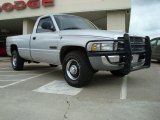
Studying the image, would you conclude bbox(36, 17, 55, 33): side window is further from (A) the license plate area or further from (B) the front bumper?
(A) the license plate area

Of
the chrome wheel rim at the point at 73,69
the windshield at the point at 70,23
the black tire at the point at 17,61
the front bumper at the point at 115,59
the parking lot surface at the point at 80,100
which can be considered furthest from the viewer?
the black tire at the point at 17,61

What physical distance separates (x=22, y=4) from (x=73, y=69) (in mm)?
15348

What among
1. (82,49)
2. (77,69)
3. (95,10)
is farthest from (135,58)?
(95,10)

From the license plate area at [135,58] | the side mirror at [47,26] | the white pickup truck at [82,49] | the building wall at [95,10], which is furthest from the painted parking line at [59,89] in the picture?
the building wall at [95,10]

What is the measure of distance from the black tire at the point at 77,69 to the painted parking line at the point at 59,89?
185 mm

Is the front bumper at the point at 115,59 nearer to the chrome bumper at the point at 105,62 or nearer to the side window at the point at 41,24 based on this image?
the chrome bumper at the point at 105,62

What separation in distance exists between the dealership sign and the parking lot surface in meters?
12.8

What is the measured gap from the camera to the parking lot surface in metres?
4.48

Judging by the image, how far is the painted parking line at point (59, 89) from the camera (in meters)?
6.16

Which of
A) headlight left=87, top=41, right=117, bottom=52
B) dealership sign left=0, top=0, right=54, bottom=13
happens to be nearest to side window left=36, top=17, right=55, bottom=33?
headlight left=87, top=41, right=117, bottom=52

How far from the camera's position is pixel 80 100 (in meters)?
5.42

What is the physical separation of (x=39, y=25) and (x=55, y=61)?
1704 mm

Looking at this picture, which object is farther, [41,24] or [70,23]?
[41,24]

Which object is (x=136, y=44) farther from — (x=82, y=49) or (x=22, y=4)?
(x=22, y=4)
